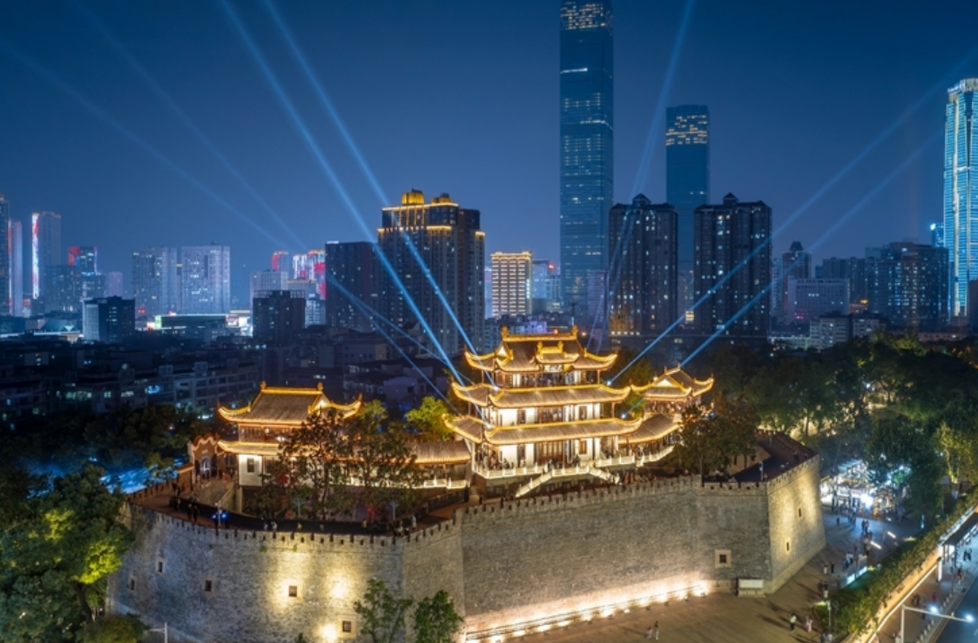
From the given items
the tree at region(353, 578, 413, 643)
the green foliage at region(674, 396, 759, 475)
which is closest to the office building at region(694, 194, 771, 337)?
the green foliage at region(674, 396, 759, 475)

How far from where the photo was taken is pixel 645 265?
9212 centimetres

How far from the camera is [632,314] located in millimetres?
94062

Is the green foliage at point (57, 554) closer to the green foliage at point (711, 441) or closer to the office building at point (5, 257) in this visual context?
the green foliage at point (711, 441)

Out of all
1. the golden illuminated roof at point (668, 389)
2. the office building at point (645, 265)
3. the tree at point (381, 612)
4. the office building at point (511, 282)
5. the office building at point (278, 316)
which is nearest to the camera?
the tree at point (381, 612)

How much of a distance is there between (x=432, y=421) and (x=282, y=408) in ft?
26.9

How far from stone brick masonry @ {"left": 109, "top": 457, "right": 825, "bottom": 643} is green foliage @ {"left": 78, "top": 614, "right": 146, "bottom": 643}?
4.35 ft

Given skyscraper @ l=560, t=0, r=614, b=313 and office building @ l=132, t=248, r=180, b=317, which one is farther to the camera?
office building @ l=132, t=248, r=180, b=317

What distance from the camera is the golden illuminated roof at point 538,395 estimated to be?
2964 centimetres

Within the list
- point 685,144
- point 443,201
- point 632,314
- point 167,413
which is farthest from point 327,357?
point 685,144

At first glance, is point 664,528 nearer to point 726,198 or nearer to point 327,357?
point 327,357

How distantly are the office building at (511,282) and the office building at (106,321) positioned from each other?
→ 191 feet

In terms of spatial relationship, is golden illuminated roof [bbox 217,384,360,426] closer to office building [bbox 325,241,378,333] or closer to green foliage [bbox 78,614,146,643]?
green foliage [bbox 78,614,146,643]

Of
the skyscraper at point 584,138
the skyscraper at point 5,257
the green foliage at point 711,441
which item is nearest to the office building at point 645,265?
the green foliage at point 711,441

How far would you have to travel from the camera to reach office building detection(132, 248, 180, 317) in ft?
593
